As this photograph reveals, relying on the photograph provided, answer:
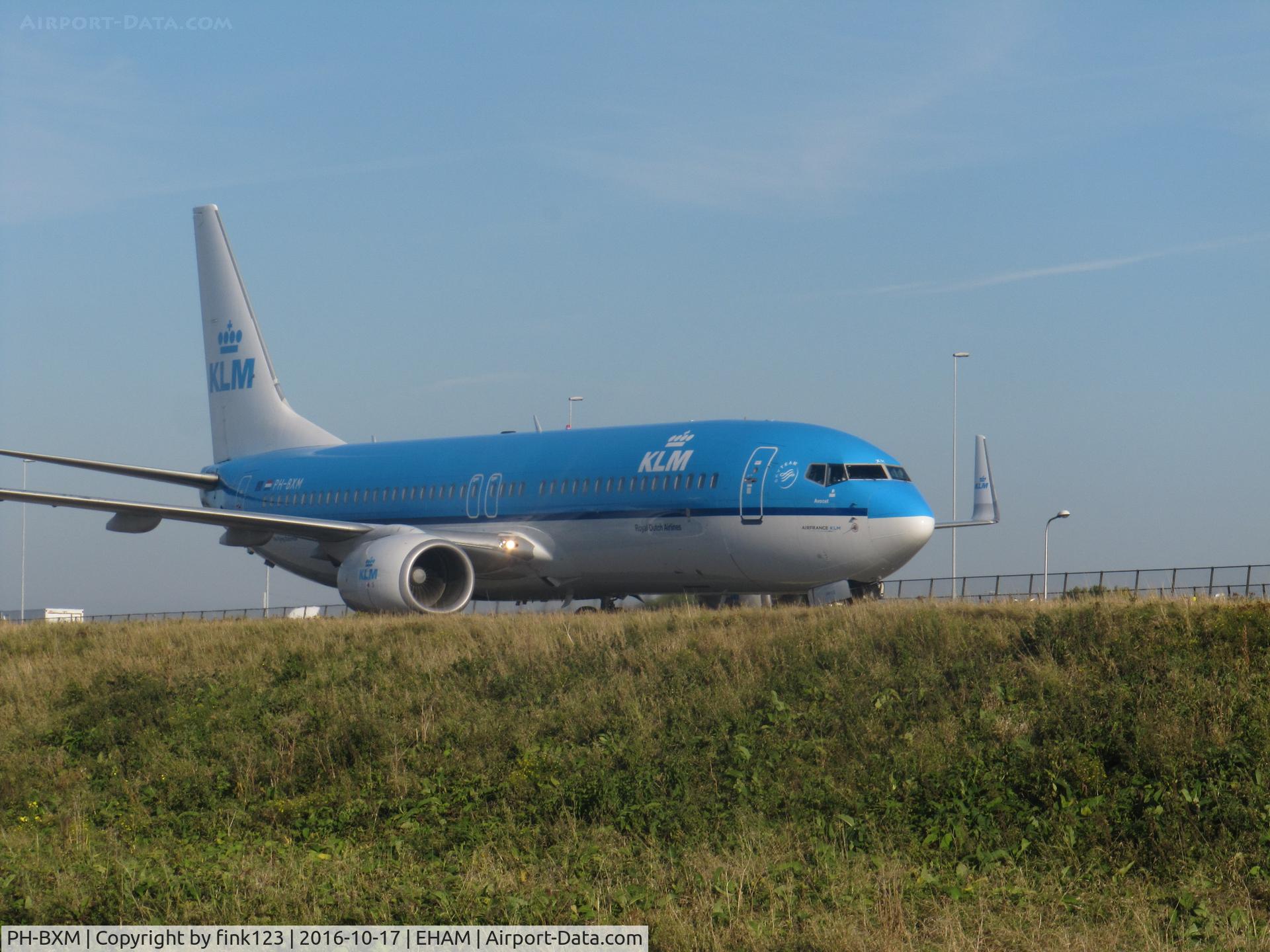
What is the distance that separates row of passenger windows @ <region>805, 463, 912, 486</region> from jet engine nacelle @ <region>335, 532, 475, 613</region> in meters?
7.88

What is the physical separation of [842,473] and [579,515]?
20.0 ft

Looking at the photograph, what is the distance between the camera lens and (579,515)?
30.6 metres

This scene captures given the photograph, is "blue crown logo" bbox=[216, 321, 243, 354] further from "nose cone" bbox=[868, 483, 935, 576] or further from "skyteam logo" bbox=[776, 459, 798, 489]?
"nose cone" bbox=[868, 483, 935, 576]

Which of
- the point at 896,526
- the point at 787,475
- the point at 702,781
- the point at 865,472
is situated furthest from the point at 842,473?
the point at 702,781

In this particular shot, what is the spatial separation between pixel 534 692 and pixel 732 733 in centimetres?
351

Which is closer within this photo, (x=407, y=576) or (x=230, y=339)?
(x=407, y=576)

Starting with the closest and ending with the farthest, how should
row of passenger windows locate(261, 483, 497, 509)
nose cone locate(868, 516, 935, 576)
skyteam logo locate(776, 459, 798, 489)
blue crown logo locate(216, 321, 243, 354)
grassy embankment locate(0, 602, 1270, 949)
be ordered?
grassy embankment locate(0, 602, 1270, 949)
nose cone locate(868, 516, 935, 576)
skyteam logo locate(776, 459, 798, 489)
row of passenger windows locate(261, 483, 497, 509)
blue crown logo locate(216, 321, 243, 354)

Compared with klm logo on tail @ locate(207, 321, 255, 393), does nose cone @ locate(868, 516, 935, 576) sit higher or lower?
lower

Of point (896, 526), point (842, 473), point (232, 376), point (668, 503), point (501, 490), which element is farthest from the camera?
point (232, 376)

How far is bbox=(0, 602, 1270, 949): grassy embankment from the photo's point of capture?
12367 mm

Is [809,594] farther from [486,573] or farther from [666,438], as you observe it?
[486,573]

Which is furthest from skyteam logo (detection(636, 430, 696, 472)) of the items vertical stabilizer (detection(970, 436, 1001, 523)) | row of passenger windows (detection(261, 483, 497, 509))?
vertical stabilizer (detection(970, 436, 1001, 523))

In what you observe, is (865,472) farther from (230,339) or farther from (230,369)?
(230,339)

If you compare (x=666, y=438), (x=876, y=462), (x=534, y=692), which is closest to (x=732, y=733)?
(x=534, y=692)
